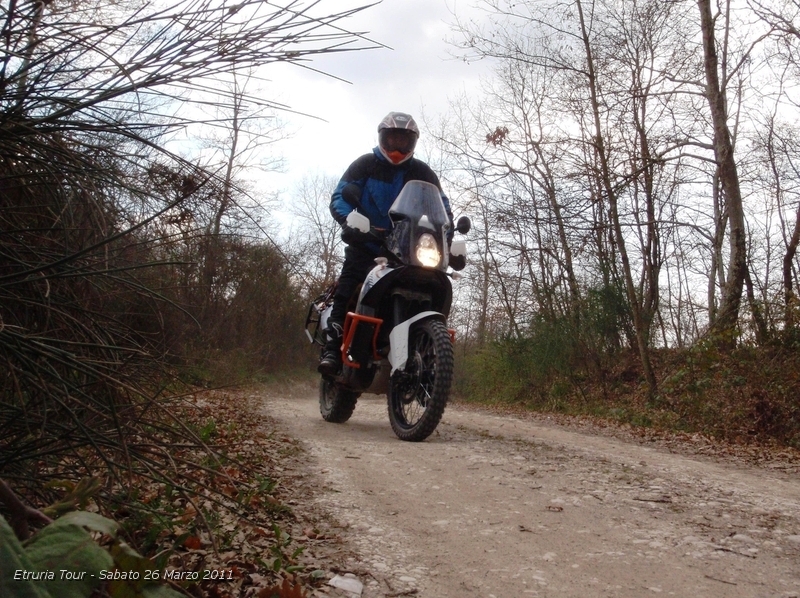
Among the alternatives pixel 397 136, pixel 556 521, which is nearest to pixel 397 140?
pixel 397 136

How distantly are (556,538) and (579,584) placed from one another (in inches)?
20.9

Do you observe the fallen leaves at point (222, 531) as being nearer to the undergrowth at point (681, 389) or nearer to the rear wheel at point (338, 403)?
the rear wheel at point (338, 403)

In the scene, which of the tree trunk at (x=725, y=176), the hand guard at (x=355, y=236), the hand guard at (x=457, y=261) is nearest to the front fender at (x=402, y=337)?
the hand guard at (x=457, y=261)

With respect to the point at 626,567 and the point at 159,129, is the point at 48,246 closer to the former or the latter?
the point at 159,129

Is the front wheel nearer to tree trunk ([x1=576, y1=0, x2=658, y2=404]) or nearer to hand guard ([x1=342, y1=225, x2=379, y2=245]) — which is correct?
hand guard ([x1=342, y1=225, x2=379, y2=245])

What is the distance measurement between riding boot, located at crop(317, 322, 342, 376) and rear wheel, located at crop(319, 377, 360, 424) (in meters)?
0.75

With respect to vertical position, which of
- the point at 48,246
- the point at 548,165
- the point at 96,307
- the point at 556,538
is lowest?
the point at 556,538

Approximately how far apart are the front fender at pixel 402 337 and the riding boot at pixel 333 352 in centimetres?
80

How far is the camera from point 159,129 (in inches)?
85.2

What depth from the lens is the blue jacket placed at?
6711 millimetres

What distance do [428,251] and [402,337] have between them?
0.78 metres

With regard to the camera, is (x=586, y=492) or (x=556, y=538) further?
(x=586, y=492)

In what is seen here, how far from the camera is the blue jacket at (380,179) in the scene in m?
6.71

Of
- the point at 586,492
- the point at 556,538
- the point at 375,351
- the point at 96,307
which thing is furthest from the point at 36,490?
the point at 375,351
